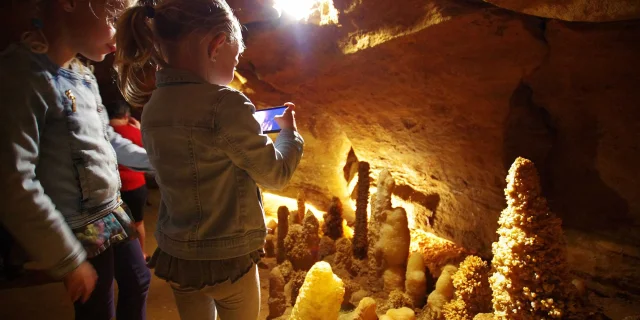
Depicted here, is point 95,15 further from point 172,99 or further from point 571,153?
point 571,153

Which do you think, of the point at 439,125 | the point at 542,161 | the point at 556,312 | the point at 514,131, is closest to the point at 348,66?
the point at 439,125

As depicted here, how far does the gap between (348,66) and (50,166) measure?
224cm

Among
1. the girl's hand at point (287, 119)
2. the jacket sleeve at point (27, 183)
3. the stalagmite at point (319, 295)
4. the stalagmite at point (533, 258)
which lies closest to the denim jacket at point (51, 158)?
the jacket sleeve at point (27, 183)

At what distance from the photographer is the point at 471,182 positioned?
2.76 meters

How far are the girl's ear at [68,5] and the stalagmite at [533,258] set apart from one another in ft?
5.35

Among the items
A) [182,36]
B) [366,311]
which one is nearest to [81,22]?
[182,36]

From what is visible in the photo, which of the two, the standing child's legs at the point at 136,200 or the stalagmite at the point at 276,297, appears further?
the standing child's legs at the point at 136,200

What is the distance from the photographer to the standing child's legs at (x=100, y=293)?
1.36m

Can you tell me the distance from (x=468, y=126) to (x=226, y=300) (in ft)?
6.70

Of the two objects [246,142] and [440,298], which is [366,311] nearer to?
[440,298]

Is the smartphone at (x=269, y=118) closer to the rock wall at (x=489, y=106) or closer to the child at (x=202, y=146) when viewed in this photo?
the child at (x=202, y=146)

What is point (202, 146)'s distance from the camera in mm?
1063

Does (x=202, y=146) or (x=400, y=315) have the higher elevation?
(x=202, y=146)

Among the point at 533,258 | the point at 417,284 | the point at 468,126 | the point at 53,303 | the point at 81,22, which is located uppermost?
the point at 81,22
